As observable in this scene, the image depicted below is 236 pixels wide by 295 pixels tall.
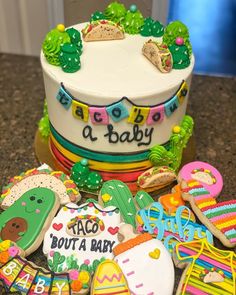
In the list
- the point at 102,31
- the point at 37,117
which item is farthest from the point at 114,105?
the point at 37,117

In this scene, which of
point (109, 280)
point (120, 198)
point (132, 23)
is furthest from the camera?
point (132, 23)

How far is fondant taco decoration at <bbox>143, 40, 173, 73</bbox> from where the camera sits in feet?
4.10

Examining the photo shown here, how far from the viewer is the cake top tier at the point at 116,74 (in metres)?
1.20

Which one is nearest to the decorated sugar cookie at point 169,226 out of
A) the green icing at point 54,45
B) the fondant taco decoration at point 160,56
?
the fondant taco decoration at point 160,56

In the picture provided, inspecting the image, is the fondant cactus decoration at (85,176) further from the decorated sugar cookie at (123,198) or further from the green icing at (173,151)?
the green icing at (173,151)

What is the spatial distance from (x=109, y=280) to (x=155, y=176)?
354 mm

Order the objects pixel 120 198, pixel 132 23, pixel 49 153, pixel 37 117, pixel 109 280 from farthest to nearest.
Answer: pixel 37 117 < pixel 49 153 < pixel 132 23 < pixel 120 198 < pixel 109 280

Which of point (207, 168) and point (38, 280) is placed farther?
point (207, 168)

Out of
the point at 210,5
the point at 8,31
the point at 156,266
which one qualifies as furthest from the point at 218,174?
the point at 210,5

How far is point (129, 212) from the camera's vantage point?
129 centimetres

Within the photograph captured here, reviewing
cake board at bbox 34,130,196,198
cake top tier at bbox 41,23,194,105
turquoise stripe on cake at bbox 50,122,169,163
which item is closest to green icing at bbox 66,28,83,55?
cake top tier at bbox 41,23,194,105

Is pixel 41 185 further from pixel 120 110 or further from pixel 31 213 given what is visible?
pixel 120 110

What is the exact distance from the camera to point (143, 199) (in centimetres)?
131

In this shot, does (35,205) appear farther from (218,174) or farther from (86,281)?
(218,174)
